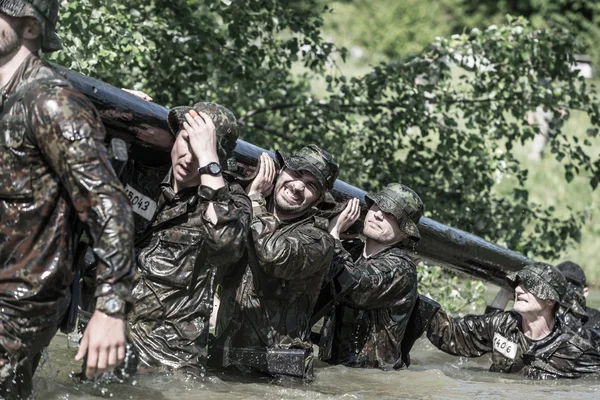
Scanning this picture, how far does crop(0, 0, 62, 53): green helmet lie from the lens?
4234mm

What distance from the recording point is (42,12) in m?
4.29

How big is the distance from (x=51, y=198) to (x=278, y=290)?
2549 mm

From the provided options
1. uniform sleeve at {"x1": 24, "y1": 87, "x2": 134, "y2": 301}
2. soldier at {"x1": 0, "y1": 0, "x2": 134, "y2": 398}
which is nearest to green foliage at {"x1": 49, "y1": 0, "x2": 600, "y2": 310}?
soldier at {"x1": 0, "y1": 0, "x2": 134, "y2": 398}

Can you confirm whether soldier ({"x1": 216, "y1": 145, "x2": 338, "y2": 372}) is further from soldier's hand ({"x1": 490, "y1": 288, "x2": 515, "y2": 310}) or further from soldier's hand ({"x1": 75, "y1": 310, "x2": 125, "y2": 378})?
soldier's hand ({"x1": 490, "y1": 288, "x2": 515, "y2": 310})

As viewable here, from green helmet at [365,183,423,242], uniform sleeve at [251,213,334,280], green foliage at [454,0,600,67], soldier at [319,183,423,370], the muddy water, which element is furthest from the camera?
green foliage at [454,0,600,67]

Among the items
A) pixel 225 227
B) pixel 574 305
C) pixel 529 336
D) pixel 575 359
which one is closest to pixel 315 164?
pixel 225 227

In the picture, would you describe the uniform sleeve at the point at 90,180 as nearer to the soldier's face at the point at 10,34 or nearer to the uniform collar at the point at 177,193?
the soldier's face at the point at 10,34

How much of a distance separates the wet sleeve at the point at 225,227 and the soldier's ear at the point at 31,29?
1.47 metres

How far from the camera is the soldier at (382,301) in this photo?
7.42 meters

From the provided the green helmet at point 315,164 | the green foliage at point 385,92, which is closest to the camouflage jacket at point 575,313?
the green foliage at point 385,92

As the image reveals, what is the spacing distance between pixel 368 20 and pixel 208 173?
30.4 m

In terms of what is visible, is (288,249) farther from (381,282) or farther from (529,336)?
(529,336)

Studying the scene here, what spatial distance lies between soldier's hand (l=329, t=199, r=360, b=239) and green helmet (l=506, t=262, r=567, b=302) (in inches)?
74.7

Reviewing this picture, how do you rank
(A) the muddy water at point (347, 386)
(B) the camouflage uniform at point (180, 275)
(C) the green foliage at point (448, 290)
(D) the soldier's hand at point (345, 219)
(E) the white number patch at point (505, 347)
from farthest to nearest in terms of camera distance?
(C) the green foliage at point (448, 290)
(E) the white number patch at point (505, 347)
(D) the soldier's hand at point (345, 219)
(B) the camouflage uniform at point (180, 275)
(A) the muddy water at point (347, 386)
